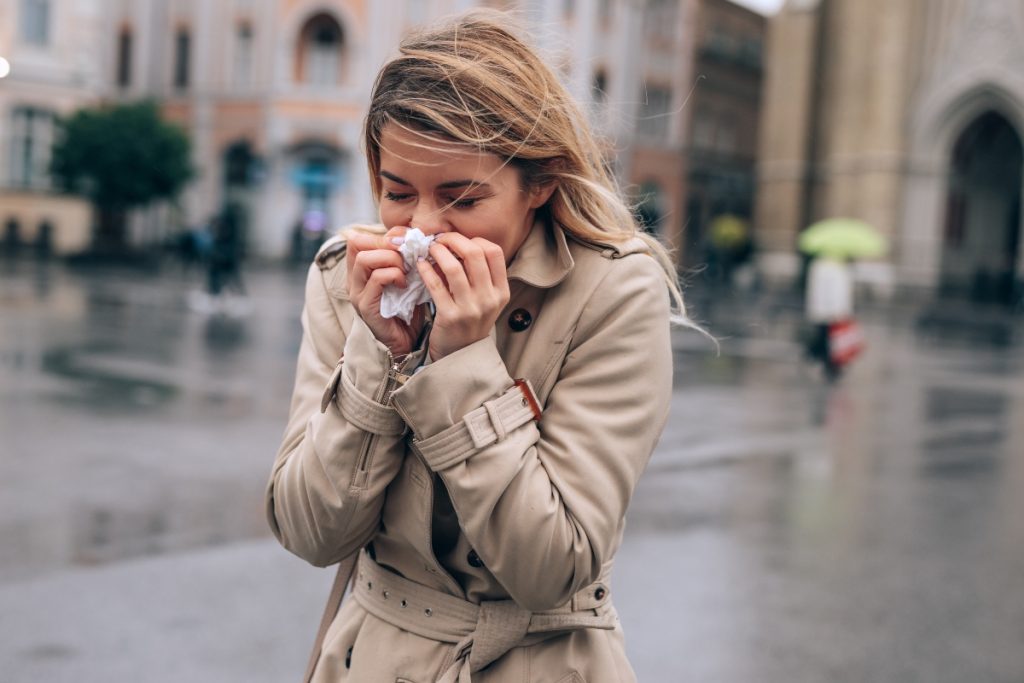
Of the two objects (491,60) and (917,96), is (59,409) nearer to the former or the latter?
(491,60)

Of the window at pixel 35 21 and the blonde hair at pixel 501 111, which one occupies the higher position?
the window at pixel 35 21

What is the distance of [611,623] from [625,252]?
24.9 inches

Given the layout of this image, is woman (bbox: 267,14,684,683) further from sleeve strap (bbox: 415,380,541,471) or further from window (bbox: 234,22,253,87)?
window (bbox: 234,22,253,87)

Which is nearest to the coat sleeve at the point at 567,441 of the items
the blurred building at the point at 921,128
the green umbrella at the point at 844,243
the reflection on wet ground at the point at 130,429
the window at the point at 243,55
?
the reflection on wet ground at the point at 130,429

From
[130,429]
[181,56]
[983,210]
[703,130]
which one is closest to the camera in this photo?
[130,429]

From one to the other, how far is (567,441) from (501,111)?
0.53 metres

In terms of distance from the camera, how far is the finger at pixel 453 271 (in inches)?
67.6

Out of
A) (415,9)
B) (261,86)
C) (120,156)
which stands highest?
(415,9)

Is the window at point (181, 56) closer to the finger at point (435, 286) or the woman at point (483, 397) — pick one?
the woman at point (483, 397)

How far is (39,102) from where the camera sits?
122 ft

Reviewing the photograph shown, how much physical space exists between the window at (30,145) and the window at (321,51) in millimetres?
9901

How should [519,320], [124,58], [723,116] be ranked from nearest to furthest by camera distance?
[519,320], [124,58], [723,116]

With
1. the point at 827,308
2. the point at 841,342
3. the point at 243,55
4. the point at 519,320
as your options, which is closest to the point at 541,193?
the point at 519,320

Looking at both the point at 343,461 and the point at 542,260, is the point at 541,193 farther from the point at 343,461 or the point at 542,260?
the point at 343,461
